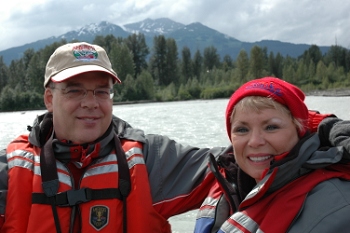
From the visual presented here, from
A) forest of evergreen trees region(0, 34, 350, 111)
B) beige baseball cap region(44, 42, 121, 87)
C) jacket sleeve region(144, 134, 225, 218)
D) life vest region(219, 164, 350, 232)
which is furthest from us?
forest of evergreen trees region(0, 34, 350, 111)

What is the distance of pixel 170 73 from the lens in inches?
2208

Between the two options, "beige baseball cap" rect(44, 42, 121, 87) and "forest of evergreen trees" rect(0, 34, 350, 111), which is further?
"forest of evergreen trees" rect(0, 34, 350, 111)

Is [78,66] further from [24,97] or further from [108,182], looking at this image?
[24,97]

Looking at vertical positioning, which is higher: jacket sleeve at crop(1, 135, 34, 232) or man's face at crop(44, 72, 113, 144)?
man's face at crop(44, 72, 113, 144)

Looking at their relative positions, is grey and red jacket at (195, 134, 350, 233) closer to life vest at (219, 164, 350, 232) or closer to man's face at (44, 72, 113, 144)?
life vest at (219, 164, 350, 232)

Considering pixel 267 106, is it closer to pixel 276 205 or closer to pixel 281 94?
pixel 281 94

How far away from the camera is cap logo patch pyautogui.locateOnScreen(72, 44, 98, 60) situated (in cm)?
225

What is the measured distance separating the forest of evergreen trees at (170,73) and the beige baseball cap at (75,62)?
1555 inches

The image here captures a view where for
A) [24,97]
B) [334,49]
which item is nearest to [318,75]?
[334,49]

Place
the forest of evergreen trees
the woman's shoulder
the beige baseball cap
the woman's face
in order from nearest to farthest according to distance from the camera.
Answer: the woman's shoulder, the woman's face, the beige baseball cap, the forest of evergreen trees

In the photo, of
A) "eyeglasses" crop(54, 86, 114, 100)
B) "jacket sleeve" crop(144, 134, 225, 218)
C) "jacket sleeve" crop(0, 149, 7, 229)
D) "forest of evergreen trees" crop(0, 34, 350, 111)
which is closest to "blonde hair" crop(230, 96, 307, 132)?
"jacket sleeve" crop(144, 134, 225, 218)

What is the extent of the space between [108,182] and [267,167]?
83 cm

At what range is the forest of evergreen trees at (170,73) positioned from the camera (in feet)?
146

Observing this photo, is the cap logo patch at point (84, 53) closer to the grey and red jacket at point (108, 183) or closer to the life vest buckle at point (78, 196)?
the grey and red jacket at point (108, 183)
